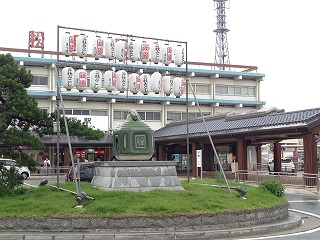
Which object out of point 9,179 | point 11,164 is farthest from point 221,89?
point 9,179

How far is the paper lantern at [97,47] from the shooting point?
30.9 meters

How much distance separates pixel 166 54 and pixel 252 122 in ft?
25.5

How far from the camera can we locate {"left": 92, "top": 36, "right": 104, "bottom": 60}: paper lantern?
101ft

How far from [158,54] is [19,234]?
21.7 m

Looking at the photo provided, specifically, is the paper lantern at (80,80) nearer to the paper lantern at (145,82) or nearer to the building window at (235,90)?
the paper lantern at (145,82)

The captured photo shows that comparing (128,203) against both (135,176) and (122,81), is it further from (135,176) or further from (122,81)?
(122,81)

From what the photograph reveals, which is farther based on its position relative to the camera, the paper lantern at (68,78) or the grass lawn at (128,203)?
the paper lantern at (68,78)

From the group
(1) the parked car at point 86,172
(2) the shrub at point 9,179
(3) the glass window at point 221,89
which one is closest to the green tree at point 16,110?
(2) the shrub at point 9,179

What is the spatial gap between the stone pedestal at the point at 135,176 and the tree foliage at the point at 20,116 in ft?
8.67

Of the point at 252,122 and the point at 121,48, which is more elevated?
the point at 121,48

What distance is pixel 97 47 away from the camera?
102ft

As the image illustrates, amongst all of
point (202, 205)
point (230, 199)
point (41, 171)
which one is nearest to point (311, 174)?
point (230, 199)

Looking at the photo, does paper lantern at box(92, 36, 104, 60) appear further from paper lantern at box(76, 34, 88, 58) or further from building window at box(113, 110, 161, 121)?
building window at box(113, 110, 161, 121)

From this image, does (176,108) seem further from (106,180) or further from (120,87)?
(106,180)
